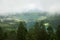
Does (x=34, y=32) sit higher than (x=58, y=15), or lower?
lower

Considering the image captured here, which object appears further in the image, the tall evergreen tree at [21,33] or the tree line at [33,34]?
the tall evergreen tree at [21,33]

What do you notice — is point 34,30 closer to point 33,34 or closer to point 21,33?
point 33,34

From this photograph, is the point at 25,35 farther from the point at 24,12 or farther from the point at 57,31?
the point at 24,12

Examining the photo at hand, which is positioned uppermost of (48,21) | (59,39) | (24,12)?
(24,12)

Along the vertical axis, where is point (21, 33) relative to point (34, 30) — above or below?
below

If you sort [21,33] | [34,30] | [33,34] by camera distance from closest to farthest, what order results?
[33,34] → [34,30] → [21,33]

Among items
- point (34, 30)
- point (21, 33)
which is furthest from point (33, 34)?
point (21, 33)

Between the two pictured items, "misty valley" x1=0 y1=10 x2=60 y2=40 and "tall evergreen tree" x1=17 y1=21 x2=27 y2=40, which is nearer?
"misty valley" x1=0 y1=10 x2=60 y2=40

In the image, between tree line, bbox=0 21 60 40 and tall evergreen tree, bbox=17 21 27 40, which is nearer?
tree line, bbox=0 21 60 40

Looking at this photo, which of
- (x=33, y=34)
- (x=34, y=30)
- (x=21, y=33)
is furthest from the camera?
(x=21, y=33)

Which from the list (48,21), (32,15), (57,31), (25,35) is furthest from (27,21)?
(57,31)

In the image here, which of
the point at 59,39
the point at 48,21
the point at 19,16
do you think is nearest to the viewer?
the point at 59,39
